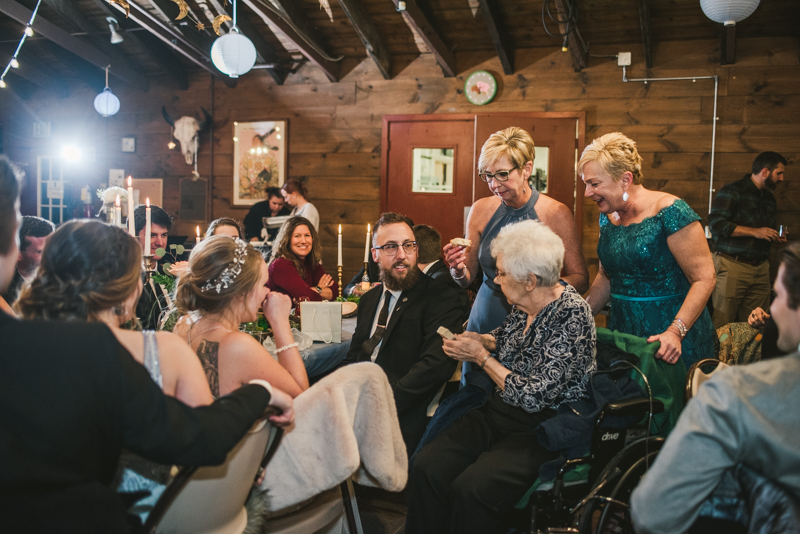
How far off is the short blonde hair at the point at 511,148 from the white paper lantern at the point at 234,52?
2381 mm

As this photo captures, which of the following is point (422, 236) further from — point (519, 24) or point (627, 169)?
point (519, 24)

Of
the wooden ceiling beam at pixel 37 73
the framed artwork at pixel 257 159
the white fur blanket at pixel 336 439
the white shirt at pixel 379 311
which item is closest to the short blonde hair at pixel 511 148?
the white shirt at pixel 379 311

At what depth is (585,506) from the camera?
5.90ft

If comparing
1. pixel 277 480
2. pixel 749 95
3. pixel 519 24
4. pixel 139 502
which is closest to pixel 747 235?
pixel 749 95

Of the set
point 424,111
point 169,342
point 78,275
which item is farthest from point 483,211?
point 424,111

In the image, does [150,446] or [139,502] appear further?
[139,502]

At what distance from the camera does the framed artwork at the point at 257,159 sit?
6.93 m

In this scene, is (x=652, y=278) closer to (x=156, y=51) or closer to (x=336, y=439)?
(x=336, y=439)

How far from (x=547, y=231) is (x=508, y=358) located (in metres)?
0.49

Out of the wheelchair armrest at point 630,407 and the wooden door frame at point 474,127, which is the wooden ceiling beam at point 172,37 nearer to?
the wooden door frame at point 474,127

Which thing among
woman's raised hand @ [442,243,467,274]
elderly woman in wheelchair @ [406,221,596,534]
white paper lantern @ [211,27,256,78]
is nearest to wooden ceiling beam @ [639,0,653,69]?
white paper lantern @ [211,27,256,78]

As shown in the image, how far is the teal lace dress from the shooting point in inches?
92.7

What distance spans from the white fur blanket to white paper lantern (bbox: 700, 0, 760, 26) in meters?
3.78

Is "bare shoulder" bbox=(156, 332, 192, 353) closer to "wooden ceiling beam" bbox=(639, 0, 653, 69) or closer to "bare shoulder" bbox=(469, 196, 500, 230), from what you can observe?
"bare shoulder" bbox=(469, 196, 500, 230)
